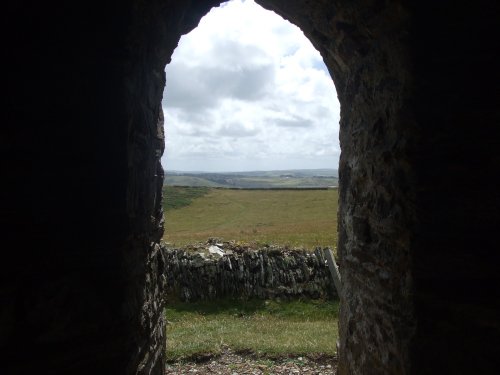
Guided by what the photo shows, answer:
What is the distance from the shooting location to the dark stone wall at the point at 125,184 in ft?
11.3

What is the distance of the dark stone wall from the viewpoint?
3.46 metres

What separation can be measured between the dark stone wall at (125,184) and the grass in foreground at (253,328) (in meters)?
4.28

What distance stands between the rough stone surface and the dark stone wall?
9669 mm

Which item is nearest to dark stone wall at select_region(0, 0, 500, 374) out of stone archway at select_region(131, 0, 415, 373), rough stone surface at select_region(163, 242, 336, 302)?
stone archway at select_region(131, 0, 415, 373)

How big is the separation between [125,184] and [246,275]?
A: 34.9 ft

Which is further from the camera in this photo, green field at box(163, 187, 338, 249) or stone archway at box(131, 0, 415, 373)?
green field at box(163, 187, 338, 249)

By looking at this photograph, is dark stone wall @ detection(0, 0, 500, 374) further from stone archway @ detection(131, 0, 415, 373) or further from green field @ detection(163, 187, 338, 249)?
green field @ detection(163, 187, 338, 249)

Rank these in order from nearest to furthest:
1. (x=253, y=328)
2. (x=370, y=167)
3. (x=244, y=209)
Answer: (x=370, y=167) → (x=253, y=328) → (x=244, y=209)

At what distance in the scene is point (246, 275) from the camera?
13.8 m

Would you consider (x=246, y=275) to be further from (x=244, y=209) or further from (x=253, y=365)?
(x=244, y=209)

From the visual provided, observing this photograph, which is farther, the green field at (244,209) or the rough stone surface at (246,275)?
the green field at (244,209)

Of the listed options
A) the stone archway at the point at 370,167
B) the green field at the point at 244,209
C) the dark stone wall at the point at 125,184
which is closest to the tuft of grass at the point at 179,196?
the green field at the point at 244,209

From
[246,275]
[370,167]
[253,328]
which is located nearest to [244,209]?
[246,275]

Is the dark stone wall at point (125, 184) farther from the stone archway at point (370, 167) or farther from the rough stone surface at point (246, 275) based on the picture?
the rough stone surface at point (246, 275)
